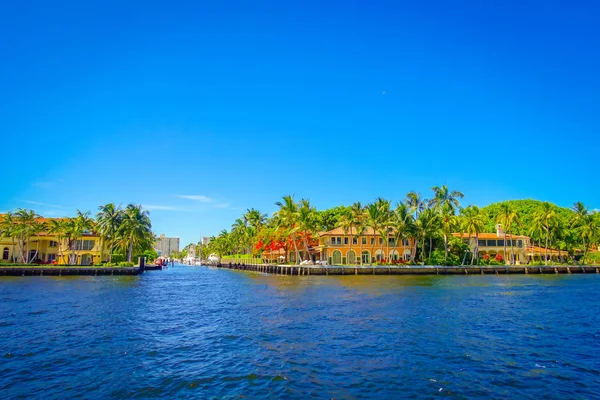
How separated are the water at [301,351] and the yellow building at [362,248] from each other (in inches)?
2099

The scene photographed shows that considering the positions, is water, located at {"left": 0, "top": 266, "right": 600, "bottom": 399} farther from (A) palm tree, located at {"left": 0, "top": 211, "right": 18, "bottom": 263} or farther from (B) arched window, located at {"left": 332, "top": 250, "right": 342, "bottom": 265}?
(B) arched window, located at {"left": 332, "top": 250, "right": 342, "bottom": 265}

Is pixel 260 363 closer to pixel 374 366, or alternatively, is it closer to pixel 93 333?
pixel 374 366

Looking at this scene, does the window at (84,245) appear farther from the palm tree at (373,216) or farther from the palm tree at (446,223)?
the palm tree at (446,223)

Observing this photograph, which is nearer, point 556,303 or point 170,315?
point 170,315

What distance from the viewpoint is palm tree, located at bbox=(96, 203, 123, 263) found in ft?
267

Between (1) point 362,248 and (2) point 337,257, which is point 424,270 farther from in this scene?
(2) point 337,257

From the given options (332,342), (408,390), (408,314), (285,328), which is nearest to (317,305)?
(408,314)

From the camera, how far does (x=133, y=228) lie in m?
83.6

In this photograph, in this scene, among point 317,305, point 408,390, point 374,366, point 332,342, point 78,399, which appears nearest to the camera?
point 78,399

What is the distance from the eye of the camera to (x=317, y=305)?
30734 mm

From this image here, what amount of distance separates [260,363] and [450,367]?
6928 millimetres

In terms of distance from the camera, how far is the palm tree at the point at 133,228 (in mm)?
83438

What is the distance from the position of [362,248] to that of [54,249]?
62.4 metres

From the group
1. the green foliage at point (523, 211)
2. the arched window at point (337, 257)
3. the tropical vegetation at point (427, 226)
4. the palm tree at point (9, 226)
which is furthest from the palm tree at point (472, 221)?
the palm tree at point (9, 226)
